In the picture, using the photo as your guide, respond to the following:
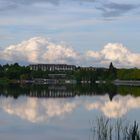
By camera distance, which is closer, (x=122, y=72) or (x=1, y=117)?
(x=1, y=117)

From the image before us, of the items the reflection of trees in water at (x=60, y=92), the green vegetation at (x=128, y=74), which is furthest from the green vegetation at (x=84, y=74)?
the reflection of trees in water at (x=60, y=92)

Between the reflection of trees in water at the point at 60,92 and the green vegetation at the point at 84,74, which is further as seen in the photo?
the green vegetation at the point at 84,74

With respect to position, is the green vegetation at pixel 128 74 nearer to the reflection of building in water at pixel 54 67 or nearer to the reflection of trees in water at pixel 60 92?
the reflection of building in water at pixel 54 67

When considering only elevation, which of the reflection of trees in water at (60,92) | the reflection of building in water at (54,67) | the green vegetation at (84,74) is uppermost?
the reflection of building in water at (54,67)

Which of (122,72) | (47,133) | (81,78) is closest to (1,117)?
(47,133)

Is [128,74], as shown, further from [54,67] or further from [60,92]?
[60,92]

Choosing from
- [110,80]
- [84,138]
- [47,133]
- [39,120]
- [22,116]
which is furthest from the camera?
[110,80]

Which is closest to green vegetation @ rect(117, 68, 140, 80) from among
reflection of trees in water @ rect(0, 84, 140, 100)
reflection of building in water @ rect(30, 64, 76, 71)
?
reflection of building in water @ rect(30, 64, 76, 71)

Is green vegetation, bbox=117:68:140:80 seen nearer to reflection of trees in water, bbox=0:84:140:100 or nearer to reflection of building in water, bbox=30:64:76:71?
reflection of building in water, bbox=30:64:76:71

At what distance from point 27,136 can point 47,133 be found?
1.25 meters

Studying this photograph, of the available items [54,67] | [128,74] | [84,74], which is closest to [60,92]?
[84,74]

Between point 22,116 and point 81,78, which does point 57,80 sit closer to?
point 81,78

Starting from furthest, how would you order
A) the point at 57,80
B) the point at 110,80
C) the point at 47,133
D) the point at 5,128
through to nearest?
the point at 57,80, the point at 110,80, the point at 5,128, the point at 47,133

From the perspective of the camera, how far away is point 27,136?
2142 centimetres
